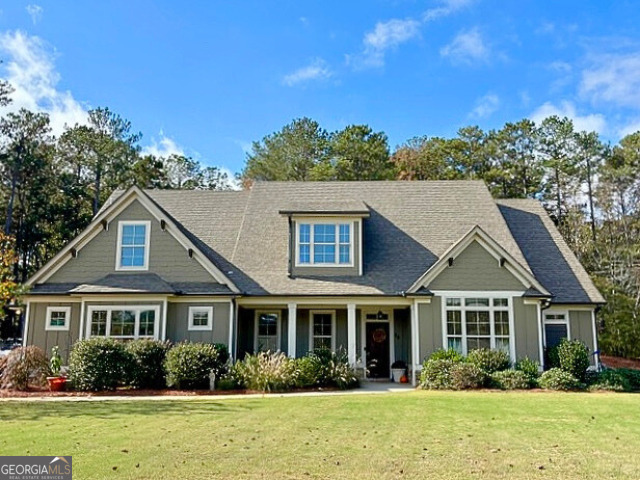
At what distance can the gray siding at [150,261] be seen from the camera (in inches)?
739

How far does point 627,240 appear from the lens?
117ft

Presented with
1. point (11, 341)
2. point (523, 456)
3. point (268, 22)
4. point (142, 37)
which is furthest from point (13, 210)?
point (523, 456)

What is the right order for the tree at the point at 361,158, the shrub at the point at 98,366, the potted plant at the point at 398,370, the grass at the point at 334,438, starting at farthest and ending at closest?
the tree at the point at 361,158 < the potted plant at the point at 398,370 < the shrub at the point at 98,366 < the grass at the point at 334,438

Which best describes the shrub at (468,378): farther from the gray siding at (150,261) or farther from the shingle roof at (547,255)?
the gray siding at (150,261)

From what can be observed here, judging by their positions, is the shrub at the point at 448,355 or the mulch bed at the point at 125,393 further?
the shrub at the point at 448,355

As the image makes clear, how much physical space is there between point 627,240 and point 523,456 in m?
33.5

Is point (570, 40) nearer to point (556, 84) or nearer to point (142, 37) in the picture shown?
point (556, 84)

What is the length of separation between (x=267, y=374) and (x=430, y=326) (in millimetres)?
5570

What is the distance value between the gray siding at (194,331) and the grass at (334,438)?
204 inches

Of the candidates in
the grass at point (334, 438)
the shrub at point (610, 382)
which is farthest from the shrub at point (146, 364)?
the shrub at point (610, 382)

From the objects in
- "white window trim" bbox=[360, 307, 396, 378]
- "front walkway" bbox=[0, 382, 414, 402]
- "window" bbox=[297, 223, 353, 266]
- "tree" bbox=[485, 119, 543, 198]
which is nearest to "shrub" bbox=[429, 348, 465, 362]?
"front walkway" bbox=[0, 382, 414, 402]

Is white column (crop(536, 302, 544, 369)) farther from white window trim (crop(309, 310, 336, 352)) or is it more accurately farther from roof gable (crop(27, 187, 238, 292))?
roof gable (crop(27, 187, 238, 292))

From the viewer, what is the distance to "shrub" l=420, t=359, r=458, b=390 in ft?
53.5

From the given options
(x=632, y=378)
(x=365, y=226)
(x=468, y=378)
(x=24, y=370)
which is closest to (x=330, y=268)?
(x=365, y=226)
